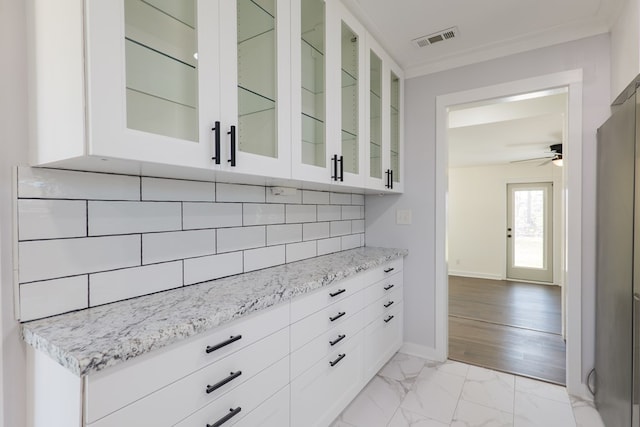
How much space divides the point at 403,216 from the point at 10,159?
2378mm

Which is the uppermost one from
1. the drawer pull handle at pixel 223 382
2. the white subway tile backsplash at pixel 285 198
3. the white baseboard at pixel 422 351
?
the white subway tile backsplash at pixel 285 198

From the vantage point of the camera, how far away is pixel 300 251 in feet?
6.76

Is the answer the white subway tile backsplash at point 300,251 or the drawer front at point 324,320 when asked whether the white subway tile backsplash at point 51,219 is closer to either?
the drawer front at point 324,320

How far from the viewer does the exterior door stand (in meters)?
6.03

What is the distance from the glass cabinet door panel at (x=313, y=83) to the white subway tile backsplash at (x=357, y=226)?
1.09 m

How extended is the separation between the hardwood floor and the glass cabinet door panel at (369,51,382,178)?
1.73 m

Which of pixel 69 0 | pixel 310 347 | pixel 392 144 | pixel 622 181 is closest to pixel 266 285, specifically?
pixel 310 347

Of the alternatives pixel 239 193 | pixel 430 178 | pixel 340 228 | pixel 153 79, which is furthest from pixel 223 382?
pixel 430 178

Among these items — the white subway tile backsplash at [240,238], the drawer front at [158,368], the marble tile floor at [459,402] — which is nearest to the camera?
the drawer front at [158,368]

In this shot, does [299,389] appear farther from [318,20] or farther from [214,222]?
[318,20]

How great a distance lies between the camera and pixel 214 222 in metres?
1.52

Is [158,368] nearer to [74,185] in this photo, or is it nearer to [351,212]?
[74,185]

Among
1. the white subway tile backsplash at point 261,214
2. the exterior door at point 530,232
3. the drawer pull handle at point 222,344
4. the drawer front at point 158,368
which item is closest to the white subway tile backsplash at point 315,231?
the white subway tile backsplash at point 261,214

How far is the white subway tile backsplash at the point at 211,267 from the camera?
4.57 ft
